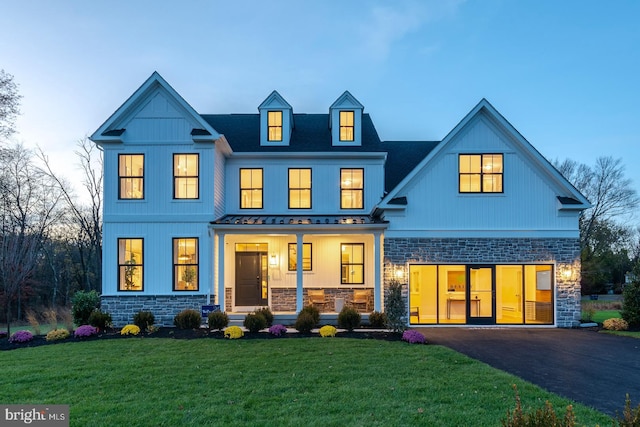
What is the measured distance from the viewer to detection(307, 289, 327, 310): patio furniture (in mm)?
15727

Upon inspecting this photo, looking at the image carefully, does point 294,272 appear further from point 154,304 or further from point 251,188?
point 154,304

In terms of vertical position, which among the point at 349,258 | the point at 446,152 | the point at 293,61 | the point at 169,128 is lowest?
the point at 349,258

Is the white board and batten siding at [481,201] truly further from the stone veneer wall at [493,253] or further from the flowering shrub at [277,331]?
the flowering shrub at [277,331]

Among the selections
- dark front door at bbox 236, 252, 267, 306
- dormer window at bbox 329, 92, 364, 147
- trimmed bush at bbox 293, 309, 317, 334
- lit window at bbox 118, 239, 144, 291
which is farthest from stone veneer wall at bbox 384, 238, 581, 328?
lit window at bbox 118, 239, 144, 291

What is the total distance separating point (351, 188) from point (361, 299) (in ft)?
14.7

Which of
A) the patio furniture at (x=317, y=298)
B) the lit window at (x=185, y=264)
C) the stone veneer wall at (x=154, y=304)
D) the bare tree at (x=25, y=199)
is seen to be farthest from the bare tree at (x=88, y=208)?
the patio furniture at (x=317, y=298)

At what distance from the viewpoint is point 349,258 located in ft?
52.6

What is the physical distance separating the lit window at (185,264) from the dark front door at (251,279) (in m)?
2.49

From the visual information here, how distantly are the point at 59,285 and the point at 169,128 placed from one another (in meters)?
25.0

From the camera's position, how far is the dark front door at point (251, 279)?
15773mm

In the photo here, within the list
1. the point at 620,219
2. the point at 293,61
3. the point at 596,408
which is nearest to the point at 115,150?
the point at 596,408

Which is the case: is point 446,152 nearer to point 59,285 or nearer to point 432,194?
point 432,194

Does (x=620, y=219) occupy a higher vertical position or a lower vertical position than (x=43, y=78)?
lower

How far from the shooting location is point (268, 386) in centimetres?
664
